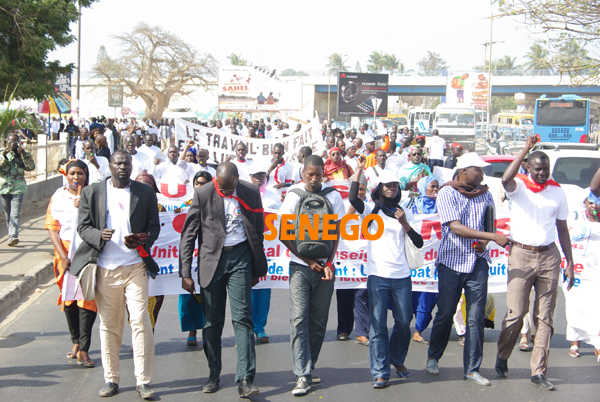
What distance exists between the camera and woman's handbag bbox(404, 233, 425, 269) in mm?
5027

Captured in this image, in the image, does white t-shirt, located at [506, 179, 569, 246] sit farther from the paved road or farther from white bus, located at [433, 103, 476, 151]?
white bus, located at [433, 103, 476, 151]

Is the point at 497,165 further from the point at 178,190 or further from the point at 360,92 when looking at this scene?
the point at 360,92

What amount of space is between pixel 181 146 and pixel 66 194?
888cm

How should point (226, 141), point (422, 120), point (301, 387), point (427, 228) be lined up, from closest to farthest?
point (301, 387), point (427, 228), point (226, 141), point (422, 120)

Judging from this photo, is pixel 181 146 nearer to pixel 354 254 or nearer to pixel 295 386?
pixel 354 254

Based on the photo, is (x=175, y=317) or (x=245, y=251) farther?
(x=175, y=317)

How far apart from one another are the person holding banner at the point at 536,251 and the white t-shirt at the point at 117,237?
9.98 feet

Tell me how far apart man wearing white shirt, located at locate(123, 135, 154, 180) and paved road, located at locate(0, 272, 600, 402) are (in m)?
5.11

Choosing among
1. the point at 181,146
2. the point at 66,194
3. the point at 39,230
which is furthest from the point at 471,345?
the point at 181,146

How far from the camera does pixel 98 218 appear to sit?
4.71m

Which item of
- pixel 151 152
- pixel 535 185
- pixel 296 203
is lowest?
pixel 296 203

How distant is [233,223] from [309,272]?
0.71 metres

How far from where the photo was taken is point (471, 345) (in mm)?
5070

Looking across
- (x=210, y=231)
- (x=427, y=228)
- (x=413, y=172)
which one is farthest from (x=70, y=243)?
(x=413, y=172)
